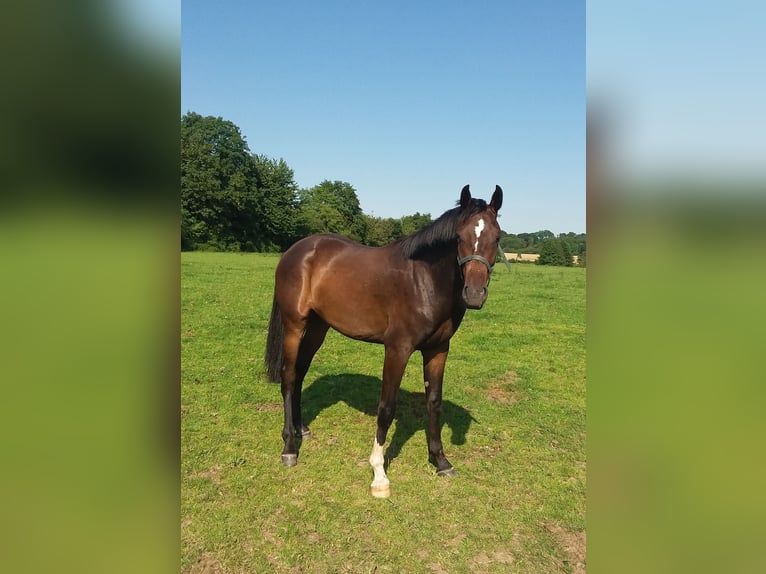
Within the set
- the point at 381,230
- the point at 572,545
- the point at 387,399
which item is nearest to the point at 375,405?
the point at 387,399

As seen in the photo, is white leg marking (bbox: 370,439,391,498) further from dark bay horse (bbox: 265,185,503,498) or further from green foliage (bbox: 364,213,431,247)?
green foliage (bbox: 364,213,431,247)

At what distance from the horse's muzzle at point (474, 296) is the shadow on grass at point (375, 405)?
209cm

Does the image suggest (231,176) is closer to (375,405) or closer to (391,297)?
(375,405)

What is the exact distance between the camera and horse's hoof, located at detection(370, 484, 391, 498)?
3588mm

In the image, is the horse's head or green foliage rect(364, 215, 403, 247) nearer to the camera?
the horse's head

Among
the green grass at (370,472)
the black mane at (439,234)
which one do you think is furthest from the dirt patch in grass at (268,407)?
the black mane at (439,234)

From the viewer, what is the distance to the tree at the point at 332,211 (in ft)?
160

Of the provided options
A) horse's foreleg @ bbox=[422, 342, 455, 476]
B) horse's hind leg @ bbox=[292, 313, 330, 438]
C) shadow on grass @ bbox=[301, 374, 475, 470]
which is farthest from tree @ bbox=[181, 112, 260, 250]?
horse's foreleg @ bbox=[422, 342, 455, 476]

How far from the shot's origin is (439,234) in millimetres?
3463

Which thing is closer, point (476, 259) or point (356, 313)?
point (476, 259)

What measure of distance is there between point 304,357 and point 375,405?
1.42 metres
